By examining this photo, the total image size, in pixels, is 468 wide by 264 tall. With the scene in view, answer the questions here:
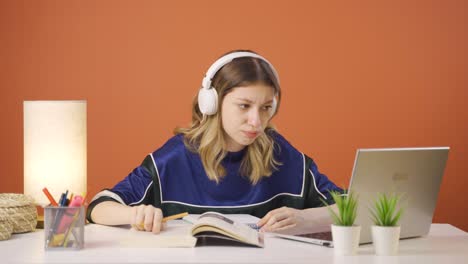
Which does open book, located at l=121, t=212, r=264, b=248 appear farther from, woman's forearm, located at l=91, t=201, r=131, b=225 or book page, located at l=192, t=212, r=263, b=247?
woman's forearm, located at l=91, t=201, r=131, b=225

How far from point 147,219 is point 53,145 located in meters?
0.48

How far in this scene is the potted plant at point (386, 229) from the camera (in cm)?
190

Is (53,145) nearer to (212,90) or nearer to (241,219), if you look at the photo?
(212,90)

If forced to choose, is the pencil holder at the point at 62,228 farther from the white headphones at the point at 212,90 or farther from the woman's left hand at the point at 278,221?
the white headphones at the point at 212,90

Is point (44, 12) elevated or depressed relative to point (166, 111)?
elevated

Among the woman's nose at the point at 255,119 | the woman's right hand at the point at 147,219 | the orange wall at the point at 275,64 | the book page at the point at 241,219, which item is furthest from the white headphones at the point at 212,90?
the orange wall at the point at 275,64

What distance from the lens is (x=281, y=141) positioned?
2.79 metres

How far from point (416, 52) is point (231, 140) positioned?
159 cm

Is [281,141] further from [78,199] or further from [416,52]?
[416,52]

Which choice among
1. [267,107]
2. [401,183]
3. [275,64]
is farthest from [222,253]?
[275,64]

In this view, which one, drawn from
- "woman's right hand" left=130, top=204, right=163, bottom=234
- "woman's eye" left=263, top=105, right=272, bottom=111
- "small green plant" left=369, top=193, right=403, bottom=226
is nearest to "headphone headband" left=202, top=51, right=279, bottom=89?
"woman's eye" left=263, top=105, right=272, bottom=111

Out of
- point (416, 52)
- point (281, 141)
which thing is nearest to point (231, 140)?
point (281, 141)

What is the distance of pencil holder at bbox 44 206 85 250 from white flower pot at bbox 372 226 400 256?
0.72 metres

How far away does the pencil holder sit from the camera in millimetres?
1928
